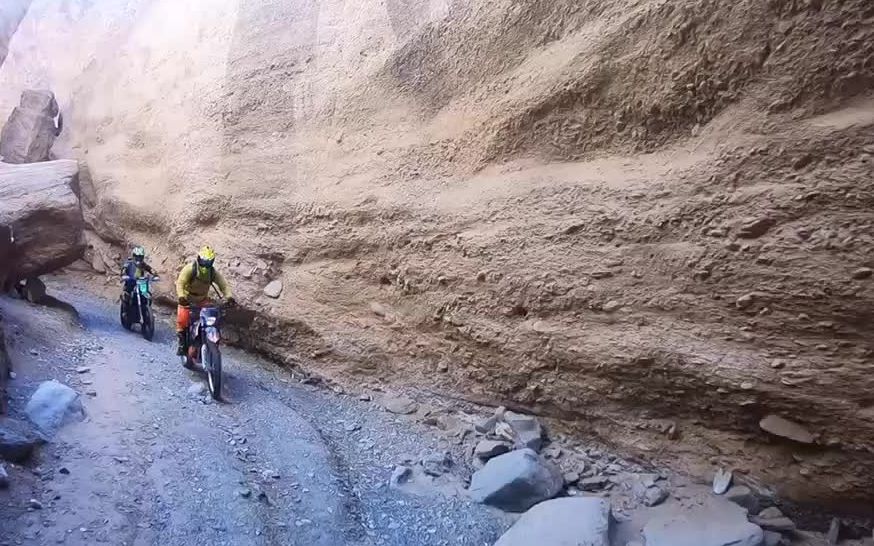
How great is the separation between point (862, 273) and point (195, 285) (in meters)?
5.80

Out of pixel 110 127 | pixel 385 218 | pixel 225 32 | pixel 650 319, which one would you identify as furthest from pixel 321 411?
pixel 110 127

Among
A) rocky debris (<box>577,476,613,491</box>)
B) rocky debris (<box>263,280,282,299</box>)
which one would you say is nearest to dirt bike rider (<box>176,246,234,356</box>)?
rocky debris (<box>263,280,282,299</box>)

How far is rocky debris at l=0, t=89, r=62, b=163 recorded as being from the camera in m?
12.8

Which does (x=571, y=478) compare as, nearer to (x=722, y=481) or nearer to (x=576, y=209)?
(x=722, y=481)

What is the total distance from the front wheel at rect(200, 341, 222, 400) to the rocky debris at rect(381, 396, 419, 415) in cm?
150

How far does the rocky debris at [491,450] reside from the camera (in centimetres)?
521

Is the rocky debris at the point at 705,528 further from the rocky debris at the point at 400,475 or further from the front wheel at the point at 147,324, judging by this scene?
the front wheel at the point at 147,324

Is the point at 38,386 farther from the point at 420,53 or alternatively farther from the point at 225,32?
the point at 225,32

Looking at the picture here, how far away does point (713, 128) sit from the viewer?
15.5ft

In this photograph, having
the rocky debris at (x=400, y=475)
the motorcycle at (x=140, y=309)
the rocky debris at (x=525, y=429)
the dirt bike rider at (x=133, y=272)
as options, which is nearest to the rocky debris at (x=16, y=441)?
the rocky debris at (x=400, y=475)

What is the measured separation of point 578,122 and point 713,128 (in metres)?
1.14

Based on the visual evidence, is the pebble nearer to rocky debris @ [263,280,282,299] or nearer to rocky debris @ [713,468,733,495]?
rocky debris @ [713,468,733,495]

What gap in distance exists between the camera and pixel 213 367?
6.09 meters

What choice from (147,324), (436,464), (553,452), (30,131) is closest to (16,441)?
(436,464)
